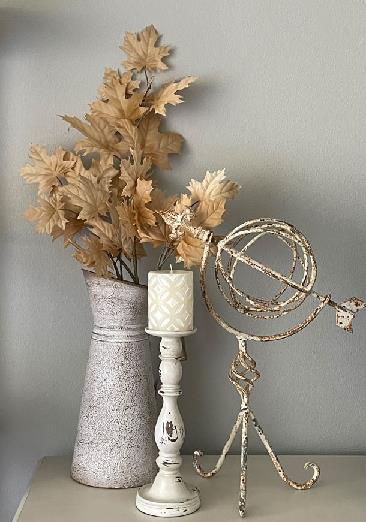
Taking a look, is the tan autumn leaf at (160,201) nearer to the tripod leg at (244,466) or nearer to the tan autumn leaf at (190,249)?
the tan autumn leaf at (190,249)

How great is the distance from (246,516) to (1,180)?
2.22 feet

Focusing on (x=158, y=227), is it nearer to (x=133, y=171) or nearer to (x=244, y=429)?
(x=133, y=171)

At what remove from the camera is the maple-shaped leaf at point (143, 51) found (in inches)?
53.6

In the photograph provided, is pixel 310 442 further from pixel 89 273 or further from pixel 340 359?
pixel 89 273

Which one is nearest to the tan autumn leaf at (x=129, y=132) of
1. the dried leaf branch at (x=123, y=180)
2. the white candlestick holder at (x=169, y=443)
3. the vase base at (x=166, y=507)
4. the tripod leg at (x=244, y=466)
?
the dried leaf branch at (x=123, y=180)

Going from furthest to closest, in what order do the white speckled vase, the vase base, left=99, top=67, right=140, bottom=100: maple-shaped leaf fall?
left=99, top=67, right=140, bottom=100: maple-shaped leaf, the white speckled vase, the vase base

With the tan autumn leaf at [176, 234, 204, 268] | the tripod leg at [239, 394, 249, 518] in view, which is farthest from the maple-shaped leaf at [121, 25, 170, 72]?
the tripod leg at [239, 394, 249, 518]

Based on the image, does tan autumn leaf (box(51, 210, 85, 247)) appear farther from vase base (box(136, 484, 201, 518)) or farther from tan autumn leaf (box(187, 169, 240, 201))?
vase base (box(136, 484, 201, 518))

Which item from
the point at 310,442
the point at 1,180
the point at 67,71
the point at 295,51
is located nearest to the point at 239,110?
the point at 295,51

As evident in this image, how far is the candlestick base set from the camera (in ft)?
3.75

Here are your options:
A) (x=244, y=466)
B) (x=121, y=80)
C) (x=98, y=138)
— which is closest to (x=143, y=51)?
(x=121, y=80)

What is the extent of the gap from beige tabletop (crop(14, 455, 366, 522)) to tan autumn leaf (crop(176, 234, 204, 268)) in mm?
346

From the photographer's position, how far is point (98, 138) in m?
1.34

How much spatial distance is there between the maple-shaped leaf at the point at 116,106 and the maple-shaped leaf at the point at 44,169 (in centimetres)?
9
